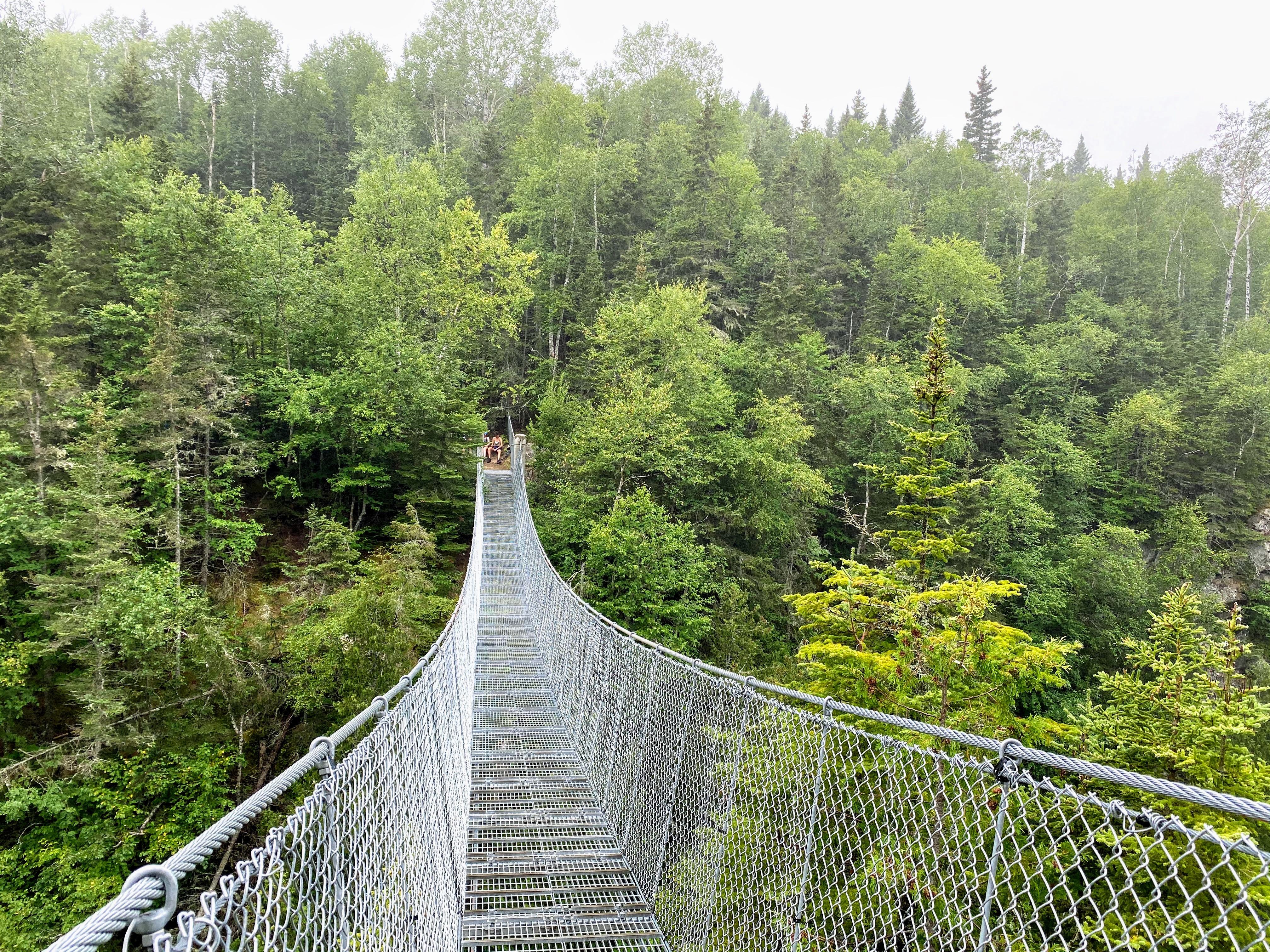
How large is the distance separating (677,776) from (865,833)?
0.94 m

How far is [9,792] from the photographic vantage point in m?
7.92

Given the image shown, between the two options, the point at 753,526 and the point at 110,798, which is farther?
the point at 753,526

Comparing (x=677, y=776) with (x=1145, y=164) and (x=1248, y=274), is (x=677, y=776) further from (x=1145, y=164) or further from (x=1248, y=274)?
(x=1145, y=164)

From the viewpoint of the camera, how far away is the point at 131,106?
64.5 ft

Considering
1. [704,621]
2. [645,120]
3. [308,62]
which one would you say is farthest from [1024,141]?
[308,62]

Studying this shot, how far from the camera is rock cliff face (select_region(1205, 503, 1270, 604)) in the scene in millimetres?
18469

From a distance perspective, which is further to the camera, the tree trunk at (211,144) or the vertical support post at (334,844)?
the tree trunk at (211,144)

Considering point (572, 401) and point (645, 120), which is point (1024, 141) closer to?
point (645, 120)

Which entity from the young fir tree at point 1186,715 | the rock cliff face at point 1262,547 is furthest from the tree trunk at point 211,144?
the rock cliff face at point 1262,547

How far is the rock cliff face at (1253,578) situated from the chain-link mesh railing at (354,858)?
76.5 ft

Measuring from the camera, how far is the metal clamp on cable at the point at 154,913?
65 centimetres

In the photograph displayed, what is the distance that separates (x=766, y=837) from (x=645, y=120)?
97.1 feet

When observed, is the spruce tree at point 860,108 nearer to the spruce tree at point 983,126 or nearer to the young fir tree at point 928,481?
the spruce tree at point 983,126

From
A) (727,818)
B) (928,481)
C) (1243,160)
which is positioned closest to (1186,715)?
(928,481)
